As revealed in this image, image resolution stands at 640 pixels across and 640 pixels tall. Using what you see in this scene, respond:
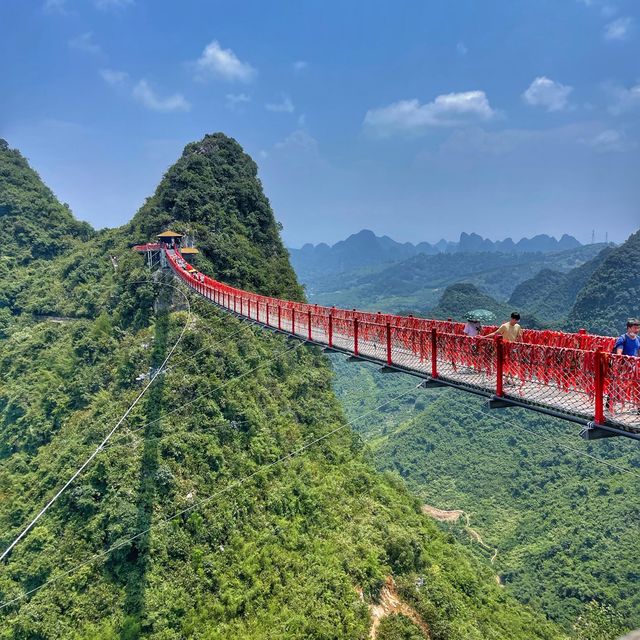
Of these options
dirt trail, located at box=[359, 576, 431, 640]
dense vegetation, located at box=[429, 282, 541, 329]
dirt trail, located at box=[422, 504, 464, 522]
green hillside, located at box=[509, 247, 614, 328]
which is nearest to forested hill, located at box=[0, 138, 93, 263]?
dirt trail, located at box=[422, 504, 464, 522]

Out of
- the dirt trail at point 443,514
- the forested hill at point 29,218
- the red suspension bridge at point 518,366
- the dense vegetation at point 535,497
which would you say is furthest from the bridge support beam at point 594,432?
the forested hill at point 29,218

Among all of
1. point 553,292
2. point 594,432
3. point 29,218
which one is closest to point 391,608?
point 594,432

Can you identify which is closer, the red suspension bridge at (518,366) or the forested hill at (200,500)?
the red suspension bridge at (518,366)

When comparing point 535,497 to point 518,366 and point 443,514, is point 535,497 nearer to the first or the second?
point 443,514

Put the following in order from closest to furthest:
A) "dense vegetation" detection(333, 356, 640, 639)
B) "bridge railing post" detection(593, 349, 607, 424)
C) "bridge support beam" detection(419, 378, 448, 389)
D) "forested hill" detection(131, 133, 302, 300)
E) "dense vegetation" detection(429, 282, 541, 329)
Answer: "bridge railing post" detection(593, 349, 607, 424) → "bridge support beam" detection(419, 378, 448, 389) → "dense vegetation" detection(333, 356, 640, 639) → "forested hill" detection(131, 133, 302, 300) → "dense vegetation" detection(429, 282, 541, 329)

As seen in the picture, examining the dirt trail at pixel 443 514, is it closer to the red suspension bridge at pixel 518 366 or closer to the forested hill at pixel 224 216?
the forested hill at pixel 224 216

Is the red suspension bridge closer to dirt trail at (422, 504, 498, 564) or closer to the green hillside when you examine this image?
dirt trail at (422, 504, 498, 564)

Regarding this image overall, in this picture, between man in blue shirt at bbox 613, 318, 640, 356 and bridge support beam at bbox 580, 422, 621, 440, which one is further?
man in blue shirt at bbox 613, 318, 640, 356

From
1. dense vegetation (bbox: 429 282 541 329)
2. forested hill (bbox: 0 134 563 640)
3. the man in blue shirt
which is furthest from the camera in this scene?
dense vegetation (bbox: 429 282 541 329)

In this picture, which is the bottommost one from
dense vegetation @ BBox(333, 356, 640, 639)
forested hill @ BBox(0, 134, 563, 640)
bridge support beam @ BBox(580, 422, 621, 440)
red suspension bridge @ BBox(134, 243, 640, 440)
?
dense vegetation @ BBox(333, 356, 640, 639)
